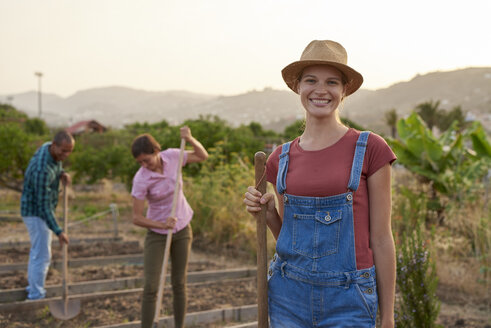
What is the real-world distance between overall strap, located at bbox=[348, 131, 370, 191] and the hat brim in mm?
304

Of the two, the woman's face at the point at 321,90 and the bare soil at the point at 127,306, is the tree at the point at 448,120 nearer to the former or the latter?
the bare soil at the point at 127,306

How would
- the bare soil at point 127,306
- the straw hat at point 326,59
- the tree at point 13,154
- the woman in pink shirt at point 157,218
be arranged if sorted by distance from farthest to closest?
the tree at point 13,154 → the bare soil at point 127,306 → the woman in pink shirt at point 157,218 → the straw hat at point 326,59

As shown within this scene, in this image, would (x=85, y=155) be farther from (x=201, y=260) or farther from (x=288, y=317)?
(x=288, y=317)

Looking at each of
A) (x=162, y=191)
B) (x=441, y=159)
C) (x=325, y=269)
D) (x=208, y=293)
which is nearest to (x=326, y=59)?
(x=325, y=269)

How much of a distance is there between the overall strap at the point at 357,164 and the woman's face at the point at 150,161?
228 cm

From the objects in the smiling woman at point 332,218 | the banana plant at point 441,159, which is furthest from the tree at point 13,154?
the smiling woman at point 332,218

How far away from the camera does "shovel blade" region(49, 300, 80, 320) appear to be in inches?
188

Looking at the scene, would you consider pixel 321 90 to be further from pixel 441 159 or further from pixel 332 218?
pixel 441 159

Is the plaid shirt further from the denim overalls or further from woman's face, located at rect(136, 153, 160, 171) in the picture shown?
the denim overalls

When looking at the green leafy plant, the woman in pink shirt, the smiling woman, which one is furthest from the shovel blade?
the smiling woman

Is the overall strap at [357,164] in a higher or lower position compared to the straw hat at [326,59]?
lower

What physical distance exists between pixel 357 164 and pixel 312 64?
48 centimetres

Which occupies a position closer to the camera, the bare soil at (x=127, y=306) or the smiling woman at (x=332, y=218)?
the smiling woman at (x=332, y=218)

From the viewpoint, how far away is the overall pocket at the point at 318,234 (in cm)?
184
